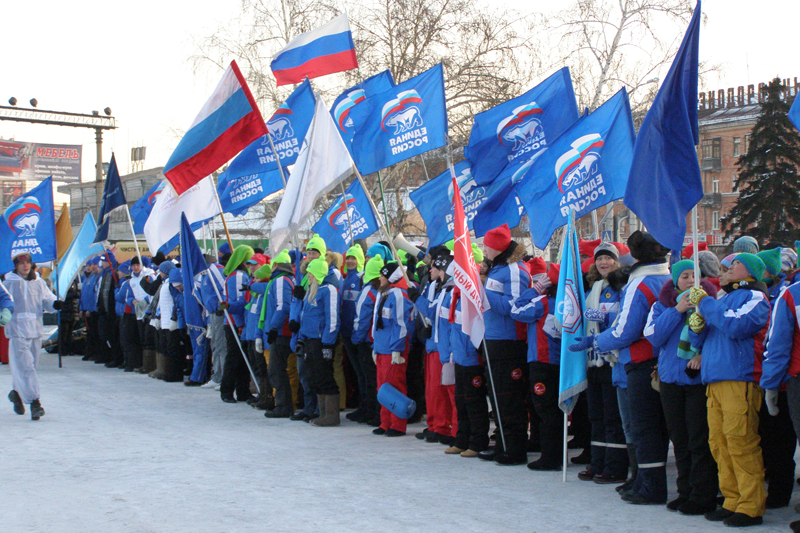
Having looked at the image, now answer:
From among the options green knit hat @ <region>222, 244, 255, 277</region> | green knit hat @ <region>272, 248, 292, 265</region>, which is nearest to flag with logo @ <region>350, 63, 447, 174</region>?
green knit hat @ <region>272, 248, 292, 265</region>

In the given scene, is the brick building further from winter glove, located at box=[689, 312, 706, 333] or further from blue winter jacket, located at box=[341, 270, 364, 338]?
winter glove, located at box=[689, 312, 706, 333]

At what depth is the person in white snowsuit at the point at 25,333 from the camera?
1038 centimetres

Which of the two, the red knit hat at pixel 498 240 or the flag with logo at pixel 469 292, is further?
the red knit hat at pixel 498 240

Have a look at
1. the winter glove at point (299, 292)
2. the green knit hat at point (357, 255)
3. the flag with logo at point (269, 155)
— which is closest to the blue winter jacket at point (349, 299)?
the green knit hat at point (357, 255)

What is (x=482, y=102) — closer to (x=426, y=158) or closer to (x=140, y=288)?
(x=426, y=158)

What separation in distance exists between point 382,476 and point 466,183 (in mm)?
6012

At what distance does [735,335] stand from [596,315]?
1444 millimetres

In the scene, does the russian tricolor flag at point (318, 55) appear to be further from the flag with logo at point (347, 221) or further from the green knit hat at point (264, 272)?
the green knit hat at point (264, 272)

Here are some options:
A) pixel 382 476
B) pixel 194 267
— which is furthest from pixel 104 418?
pixel 382 476

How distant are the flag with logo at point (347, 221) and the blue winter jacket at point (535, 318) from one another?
6481 mm

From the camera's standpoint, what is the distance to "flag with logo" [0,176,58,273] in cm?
1505

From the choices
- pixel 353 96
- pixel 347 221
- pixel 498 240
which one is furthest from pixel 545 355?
pixel 353 96

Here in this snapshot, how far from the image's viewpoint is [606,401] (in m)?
6.88

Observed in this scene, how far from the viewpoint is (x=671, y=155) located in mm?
6066
